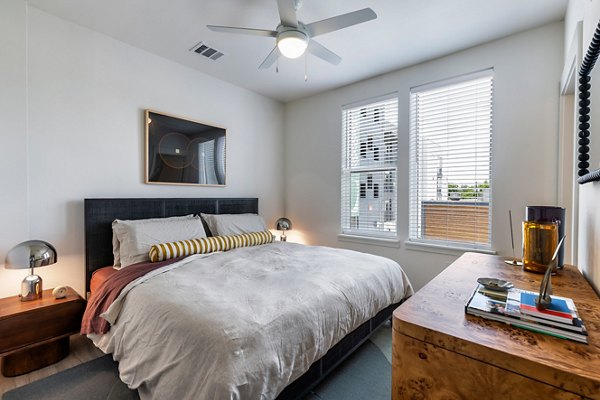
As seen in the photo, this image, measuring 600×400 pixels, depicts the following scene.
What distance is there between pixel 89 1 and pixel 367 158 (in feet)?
10.3

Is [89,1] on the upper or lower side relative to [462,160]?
upper

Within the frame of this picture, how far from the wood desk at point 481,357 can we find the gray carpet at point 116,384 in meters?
1.24

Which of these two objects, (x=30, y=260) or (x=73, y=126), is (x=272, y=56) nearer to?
(x=73, y=126)

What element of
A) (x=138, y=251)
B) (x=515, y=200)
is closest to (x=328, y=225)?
(x=515, y=200)

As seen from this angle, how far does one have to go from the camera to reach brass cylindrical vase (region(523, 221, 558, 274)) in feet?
4.09

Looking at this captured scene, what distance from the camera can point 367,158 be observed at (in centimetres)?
370

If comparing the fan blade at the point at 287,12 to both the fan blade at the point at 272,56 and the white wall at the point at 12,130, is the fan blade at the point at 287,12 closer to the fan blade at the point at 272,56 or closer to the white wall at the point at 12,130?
the fan blade at the point at 272,56

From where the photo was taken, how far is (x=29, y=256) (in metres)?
1.97

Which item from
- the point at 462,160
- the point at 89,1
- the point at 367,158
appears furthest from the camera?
the point at 367,158

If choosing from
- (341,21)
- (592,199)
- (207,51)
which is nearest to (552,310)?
(592,199)

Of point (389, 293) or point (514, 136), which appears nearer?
point (389, 293)

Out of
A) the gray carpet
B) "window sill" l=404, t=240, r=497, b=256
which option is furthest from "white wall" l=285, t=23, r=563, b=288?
the gray carpet

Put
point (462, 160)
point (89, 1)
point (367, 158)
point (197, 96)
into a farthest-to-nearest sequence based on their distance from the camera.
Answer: point (367, 158) < point (197, 96) < point (462, 160) < point (89, 1)

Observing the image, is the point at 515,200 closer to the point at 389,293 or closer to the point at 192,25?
the point at 389,293
